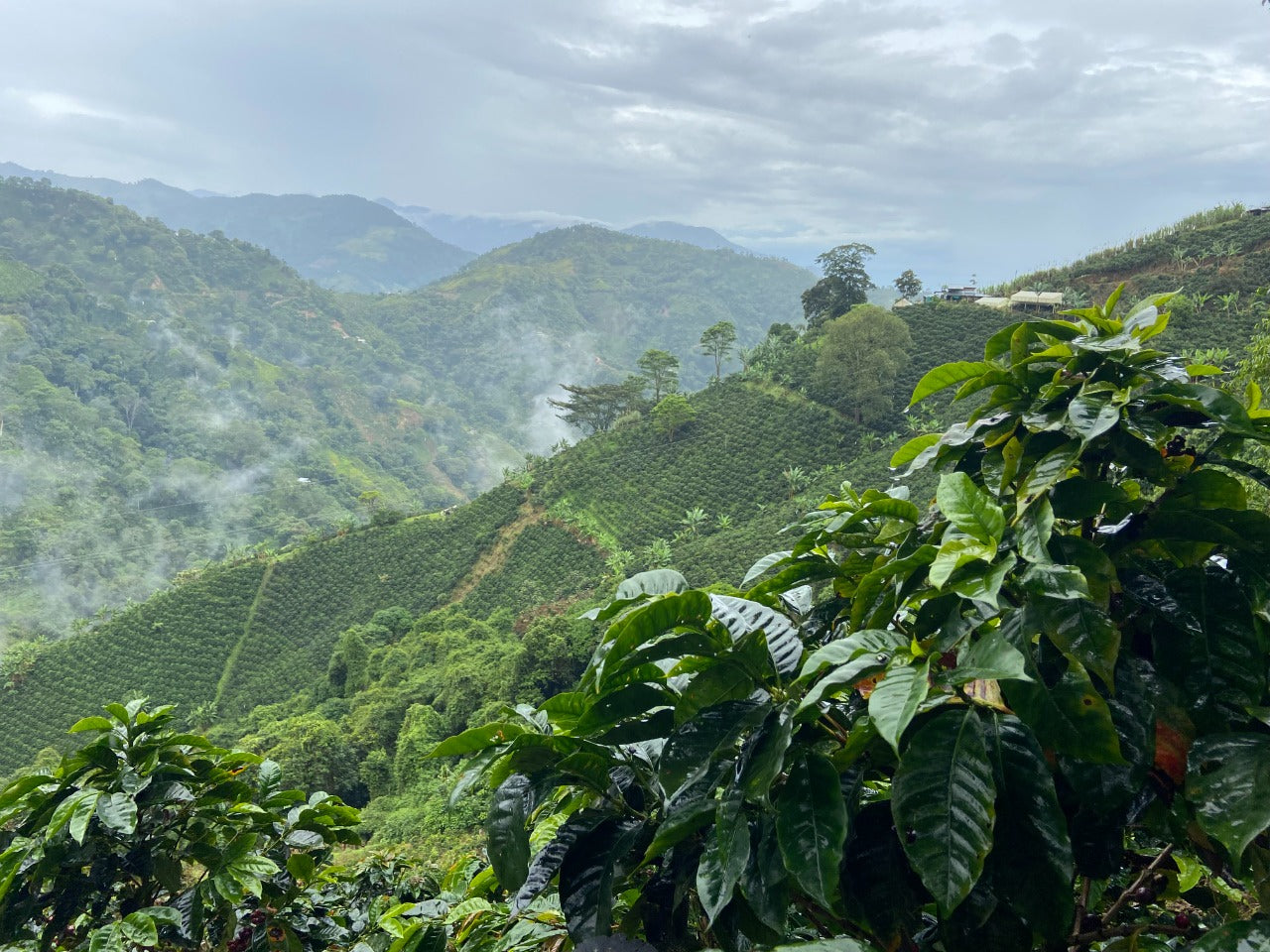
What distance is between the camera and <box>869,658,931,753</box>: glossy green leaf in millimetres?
493

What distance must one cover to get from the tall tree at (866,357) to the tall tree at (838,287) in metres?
5.73

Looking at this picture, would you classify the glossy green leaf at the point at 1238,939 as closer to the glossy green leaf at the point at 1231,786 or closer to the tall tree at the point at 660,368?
the glossy green leaf at the point at 1231,786

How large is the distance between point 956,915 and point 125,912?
1.64 m

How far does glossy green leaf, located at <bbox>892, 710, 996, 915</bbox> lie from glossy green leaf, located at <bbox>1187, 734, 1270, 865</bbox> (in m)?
0.20

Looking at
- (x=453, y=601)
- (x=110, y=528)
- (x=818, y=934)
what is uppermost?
(x=818, y=934)

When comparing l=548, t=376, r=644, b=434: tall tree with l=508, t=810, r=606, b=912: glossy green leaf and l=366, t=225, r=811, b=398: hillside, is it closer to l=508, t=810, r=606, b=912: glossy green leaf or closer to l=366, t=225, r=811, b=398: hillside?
l=508, t=810, r=606, b=912: glossy green leaf

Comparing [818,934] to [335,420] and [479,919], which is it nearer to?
[479,919]

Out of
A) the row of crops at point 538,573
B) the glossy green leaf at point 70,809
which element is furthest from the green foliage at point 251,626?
the glossy green leaf at point 70,809

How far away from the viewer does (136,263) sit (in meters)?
86.9

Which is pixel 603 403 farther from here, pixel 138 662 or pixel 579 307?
pixel 579 307

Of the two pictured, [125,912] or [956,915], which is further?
[125,912]

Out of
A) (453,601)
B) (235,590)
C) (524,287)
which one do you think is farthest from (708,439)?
(524,287)

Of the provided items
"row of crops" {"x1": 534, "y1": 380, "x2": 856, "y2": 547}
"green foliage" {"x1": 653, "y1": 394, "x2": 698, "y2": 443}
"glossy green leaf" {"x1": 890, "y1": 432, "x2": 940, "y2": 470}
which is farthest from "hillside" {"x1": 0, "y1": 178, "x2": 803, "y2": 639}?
"glossy green leaf" {"x1": 890, "y1": 432, "x2": 940, "y2": 470}

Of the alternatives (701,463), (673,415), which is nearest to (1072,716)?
(701,463)
